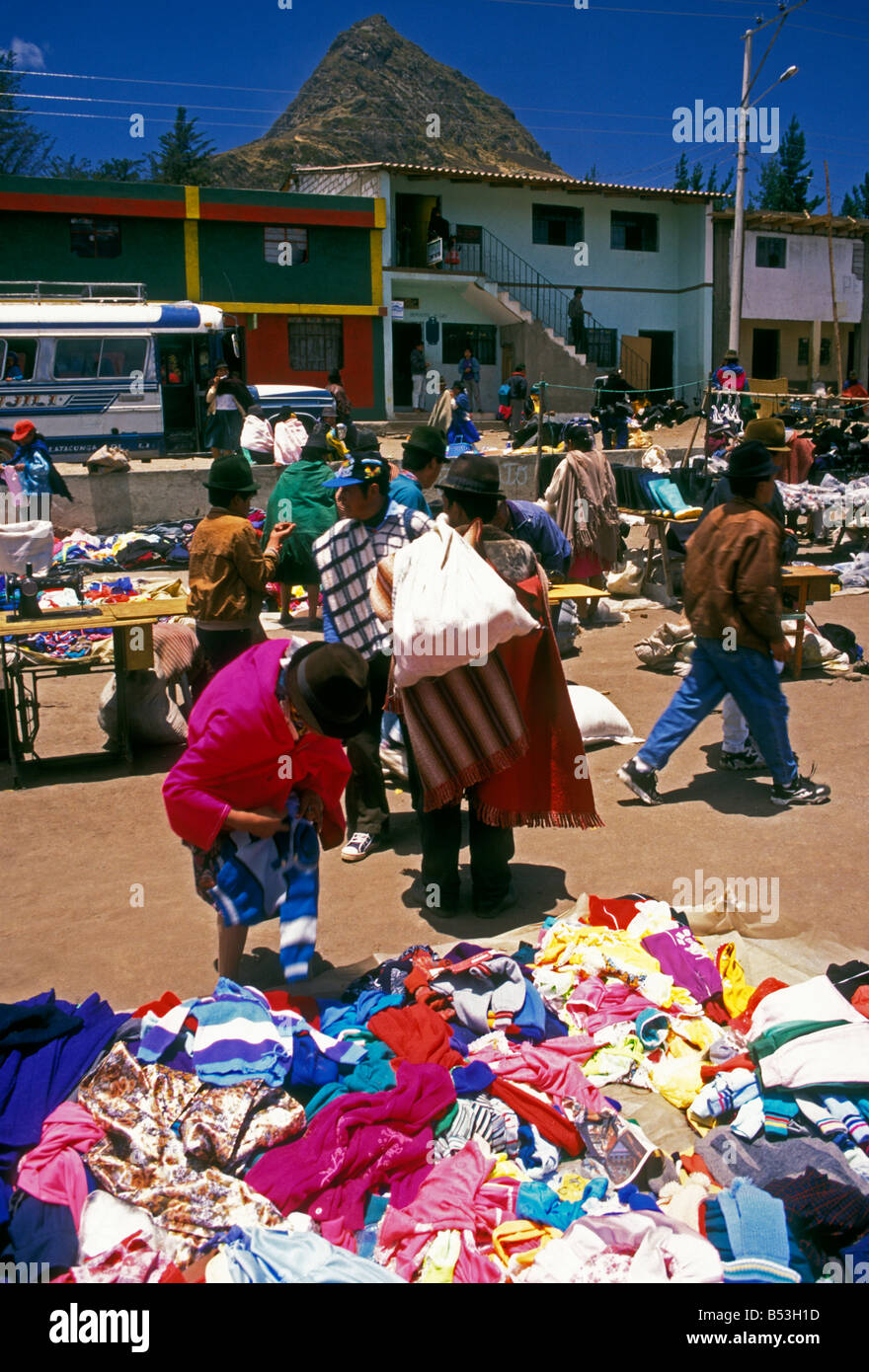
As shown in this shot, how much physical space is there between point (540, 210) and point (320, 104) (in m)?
93.4

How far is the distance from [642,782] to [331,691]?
10.1 feet

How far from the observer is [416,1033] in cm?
342

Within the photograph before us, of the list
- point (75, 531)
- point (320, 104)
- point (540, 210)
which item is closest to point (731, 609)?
point (75, 531)

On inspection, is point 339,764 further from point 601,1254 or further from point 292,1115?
point 601,1254

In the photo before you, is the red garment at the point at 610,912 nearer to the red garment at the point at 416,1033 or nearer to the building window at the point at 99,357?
the red garment at the point at 416,1033

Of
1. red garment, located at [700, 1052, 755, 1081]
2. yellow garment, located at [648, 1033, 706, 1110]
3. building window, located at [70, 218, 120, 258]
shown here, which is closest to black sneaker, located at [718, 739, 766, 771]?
yellow garment, located at [648, 1033, 706, 1110]

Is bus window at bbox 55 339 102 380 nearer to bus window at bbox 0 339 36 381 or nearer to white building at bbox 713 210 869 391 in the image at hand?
bus window at bbox 0 339 36 381

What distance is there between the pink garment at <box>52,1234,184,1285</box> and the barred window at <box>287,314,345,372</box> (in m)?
27.3

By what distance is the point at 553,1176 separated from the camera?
9.81ft

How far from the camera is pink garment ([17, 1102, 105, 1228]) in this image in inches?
107

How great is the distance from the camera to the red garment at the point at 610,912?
424 centimetres

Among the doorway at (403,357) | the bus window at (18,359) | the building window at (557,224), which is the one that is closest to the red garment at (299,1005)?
the bus window at (18,359)

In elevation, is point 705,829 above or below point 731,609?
below

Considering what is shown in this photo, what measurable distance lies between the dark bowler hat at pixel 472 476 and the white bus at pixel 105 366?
534 inches
